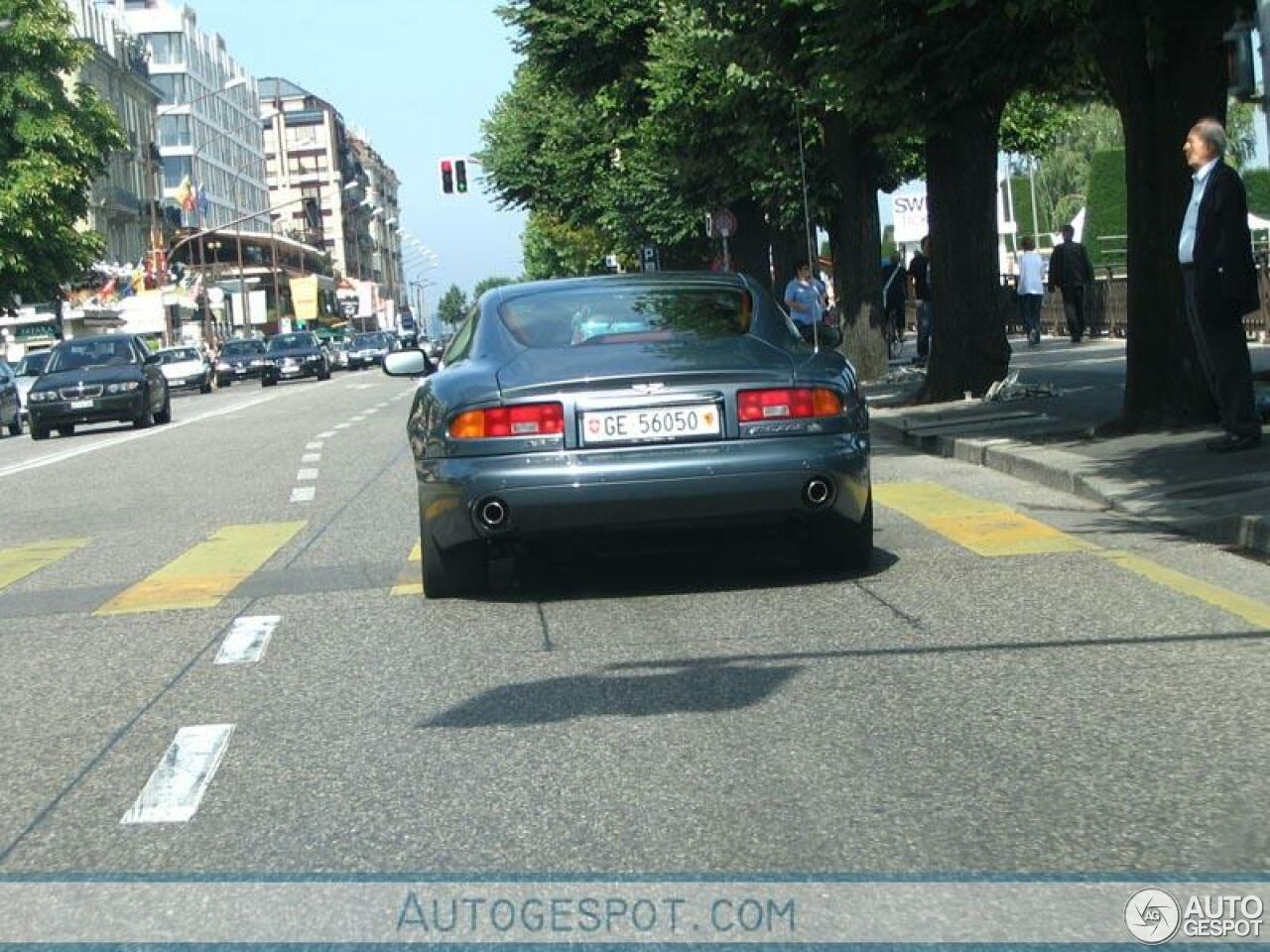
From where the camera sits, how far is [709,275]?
10.5 meters

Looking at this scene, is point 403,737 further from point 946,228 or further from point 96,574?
point 946,228

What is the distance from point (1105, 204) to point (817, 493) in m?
66.8

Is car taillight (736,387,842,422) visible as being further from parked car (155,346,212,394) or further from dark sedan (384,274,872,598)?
parked car (155,346,212,394)

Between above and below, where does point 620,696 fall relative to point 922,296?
below

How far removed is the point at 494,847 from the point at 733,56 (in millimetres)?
20280

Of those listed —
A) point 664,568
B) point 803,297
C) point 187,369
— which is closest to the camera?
point 664,568

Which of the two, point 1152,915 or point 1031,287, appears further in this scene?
point 1031,287

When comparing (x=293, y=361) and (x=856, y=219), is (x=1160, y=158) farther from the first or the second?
(x=293, y=361)

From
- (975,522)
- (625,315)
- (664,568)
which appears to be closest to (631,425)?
(625,315)

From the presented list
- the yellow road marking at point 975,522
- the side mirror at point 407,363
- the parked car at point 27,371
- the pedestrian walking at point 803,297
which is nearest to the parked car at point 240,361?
the parked car at point 27,371

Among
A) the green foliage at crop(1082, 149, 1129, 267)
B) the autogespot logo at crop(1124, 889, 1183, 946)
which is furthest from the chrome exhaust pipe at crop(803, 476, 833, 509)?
the green foliage at crop(1082, 149, 1129, 267)

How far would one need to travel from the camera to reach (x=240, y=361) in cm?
6706

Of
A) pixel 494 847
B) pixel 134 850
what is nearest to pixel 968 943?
pixel 494 847

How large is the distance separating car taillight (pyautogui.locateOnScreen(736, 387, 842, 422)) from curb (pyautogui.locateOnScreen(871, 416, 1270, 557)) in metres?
2.14
